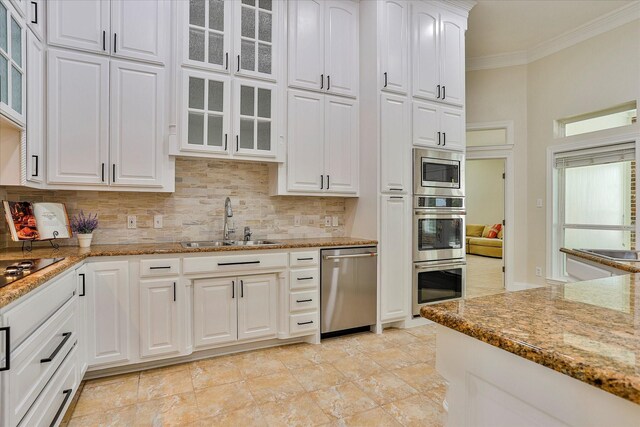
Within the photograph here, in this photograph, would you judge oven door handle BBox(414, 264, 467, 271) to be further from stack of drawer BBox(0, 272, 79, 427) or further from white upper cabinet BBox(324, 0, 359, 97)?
stack of drawer BBox(0, 272, 79, 427)

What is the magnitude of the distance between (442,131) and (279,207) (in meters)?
1.90

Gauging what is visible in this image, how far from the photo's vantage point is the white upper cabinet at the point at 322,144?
322 centimetres

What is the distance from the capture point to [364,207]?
11.4ft

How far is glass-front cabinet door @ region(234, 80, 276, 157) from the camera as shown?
2975mm

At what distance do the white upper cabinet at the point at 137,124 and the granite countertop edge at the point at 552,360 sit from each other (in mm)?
2516

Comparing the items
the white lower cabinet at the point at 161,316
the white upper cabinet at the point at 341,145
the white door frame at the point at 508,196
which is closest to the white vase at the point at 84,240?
the white lower cabinet at the point at 161,316

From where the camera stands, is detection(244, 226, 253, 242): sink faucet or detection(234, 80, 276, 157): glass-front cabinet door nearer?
detection(234, 80, 276, 157): glass-front cabinet door

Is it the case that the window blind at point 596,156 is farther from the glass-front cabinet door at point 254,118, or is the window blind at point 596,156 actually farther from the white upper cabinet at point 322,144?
the glass-front cabinet door at point 254,118

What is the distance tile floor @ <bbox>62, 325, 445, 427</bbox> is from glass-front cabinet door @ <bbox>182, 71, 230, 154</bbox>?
5.67ft

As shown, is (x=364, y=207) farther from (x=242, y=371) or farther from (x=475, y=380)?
(x=475, y=380)

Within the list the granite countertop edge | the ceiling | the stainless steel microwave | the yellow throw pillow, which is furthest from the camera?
the yellow throw pillow

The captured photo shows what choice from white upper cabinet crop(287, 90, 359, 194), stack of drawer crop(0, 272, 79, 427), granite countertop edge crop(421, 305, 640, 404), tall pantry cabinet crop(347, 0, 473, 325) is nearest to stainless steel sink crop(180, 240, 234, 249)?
white upper cabinet crop(287, 90, 359, 194)

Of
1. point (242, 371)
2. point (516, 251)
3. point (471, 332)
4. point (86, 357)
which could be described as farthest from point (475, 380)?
point (516, 251)

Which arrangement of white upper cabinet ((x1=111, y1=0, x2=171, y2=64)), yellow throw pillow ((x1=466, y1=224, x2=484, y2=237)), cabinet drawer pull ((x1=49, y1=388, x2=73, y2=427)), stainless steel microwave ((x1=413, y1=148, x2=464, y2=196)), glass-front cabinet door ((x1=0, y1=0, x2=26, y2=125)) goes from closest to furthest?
cabinet drawer pull ((x1=49, y1=388, x2=73, y2=427)) < glass-front cabinet door ((x1=0, y1=0, x2=26, y2=125)) < white upper cabinet ((x1=111, y1=0, x2=171, y2=64)) < stainless steel microwave ((x1=413, y1=148, x2=464, y2=196)) < yellow throw pillow ((x1=466, y1=224, x2=484, y2=237))
